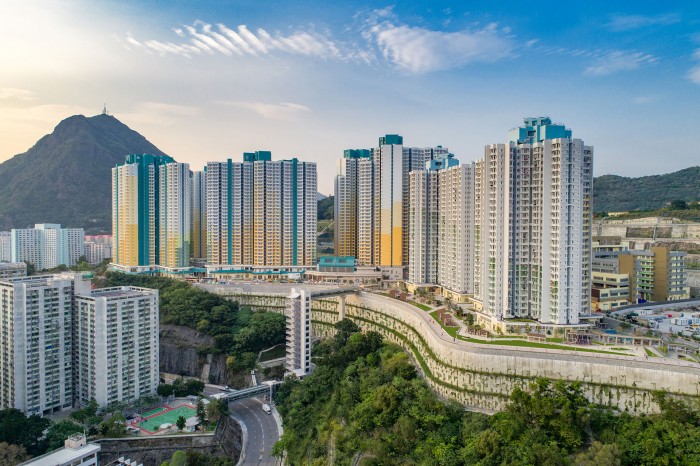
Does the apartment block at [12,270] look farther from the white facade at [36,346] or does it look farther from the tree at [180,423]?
the tree at [180,423]

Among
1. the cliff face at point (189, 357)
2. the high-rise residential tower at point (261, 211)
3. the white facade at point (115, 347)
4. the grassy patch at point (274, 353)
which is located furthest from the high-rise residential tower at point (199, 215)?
the white facade at point (115, 347)

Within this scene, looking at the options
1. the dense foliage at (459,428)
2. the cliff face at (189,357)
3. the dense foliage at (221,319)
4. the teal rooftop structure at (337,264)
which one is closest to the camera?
the dense foliage at (459,428)

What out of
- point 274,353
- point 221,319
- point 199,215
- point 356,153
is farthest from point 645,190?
point 221,319

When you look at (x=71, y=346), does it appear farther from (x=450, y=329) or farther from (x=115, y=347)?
(x=450, y=329)

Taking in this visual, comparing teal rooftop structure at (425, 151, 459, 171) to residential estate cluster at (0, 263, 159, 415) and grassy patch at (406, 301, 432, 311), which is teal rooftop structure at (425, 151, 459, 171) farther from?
residential estate cluster at (0, 263, 159, 415)

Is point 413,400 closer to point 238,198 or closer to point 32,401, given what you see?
point 32,401

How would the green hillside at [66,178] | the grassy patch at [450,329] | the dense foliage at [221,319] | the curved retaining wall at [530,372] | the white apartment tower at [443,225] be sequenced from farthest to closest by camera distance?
1. the green hillside at [66,178]
2. the dense foliage at [221,319]
3. the white apartment tower at [443,225]
4. the grassy patch at [450,329]
5. the curved retaining wall at [530,372]
